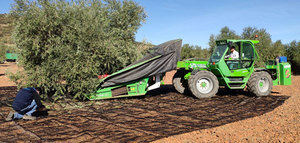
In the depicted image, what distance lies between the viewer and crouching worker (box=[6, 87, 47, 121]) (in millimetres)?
5555

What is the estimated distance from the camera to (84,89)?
7.44m

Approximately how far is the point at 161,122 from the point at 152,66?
10.1 ft

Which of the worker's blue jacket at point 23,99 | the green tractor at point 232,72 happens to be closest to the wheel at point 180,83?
the green tractor at point 232,72

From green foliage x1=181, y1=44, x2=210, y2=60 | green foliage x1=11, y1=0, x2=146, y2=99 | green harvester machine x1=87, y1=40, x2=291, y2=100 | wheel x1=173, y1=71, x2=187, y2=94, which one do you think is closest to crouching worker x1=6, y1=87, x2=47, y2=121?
green foliage x1=11, y1=0, x2=146, y2=99

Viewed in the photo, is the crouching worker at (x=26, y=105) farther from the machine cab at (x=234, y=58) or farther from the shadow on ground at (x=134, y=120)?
the machine cab at (x=234, y=58)

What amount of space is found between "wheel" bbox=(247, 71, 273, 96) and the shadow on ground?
28.5 inches

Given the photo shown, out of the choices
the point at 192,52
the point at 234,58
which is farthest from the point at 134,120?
the point at 192,52

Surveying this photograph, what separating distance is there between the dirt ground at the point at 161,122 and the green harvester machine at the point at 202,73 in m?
0.58

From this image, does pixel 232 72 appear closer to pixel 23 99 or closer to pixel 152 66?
pixel 152 66

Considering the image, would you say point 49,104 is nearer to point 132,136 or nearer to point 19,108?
point 19,108

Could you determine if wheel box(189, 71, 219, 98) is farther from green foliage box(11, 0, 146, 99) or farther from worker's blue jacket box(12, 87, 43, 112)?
worker's blue jacket box(12, 87, 43, 112)

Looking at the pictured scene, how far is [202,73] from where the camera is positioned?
8.26 metres

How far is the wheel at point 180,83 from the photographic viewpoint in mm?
9414

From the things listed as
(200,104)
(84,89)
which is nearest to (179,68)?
(200,104)
